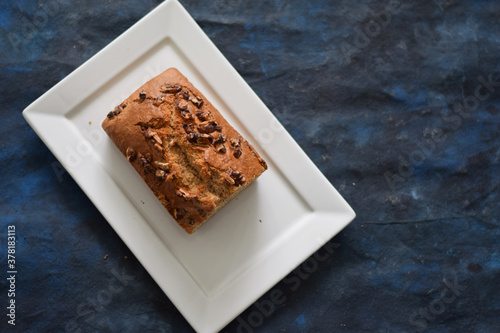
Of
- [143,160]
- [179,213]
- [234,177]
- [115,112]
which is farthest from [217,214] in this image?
[115,112]

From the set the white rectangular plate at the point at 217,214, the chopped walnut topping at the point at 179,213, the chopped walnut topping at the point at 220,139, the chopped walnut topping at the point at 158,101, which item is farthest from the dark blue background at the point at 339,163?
the chopped walnut topping at the point at 158,101

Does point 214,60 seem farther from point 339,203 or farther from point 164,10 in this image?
point 339,203

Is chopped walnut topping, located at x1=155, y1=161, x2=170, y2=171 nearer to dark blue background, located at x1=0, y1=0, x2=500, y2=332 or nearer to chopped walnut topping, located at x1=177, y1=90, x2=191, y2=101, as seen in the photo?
chopped walnut topping, located at x1=177, y1=90, x2=191, y2=101

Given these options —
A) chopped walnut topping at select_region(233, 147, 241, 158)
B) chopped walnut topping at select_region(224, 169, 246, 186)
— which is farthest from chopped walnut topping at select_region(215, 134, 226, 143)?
chopped walnut topping at select_region(224, 169, 246, 186)

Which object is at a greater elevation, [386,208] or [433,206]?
[386,208]

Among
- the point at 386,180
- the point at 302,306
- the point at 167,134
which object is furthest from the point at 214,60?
the point at 302,306

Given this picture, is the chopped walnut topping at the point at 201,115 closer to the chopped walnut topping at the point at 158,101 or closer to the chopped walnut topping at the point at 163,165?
the chopped walnut topping at the point at 158,101
